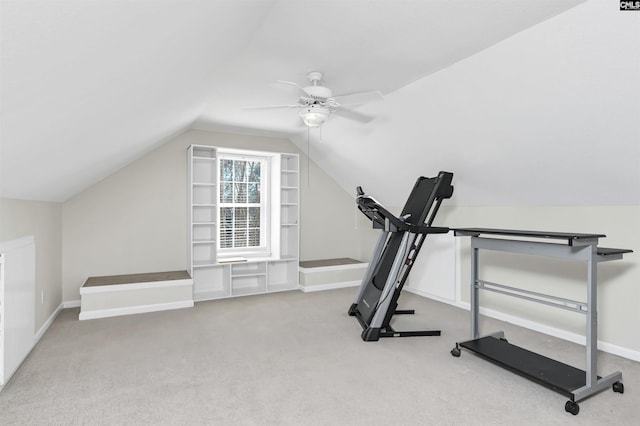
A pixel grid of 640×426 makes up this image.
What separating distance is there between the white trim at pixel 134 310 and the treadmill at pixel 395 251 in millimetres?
2210

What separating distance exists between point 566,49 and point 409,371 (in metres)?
2.48

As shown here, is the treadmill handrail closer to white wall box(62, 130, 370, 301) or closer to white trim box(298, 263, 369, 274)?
white trim box(298, 263, 369, 274)

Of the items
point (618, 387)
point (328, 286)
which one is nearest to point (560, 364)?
point (618, 387)

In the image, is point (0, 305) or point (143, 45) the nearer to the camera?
point (143, 45)

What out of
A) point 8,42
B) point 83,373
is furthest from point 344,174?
point 8,42

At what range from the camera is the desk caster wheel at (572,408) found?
2.19 metres

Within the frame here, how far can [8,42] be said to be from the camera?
1019mm

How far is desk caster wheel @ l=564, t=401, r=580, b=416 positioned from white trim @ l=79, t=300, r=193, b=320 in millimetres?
3920

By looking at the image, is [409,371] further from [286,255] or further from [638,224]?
[286,255]

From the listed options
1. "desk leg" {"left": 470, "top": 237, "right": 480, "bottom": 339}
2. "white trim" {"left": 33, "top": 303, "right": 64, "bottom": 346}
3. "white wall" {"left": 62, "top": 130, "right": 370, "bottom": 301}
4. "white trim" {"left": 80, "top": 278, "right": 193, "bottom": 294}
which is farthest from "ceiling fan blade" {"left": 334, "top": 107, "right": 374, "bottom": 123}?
"white trim" {"left": 33, "top": 303, "right": 64, "bottom": 346}

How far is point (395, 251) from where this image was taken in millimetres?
3941

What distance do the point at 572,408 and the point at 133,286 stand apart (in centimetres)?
431

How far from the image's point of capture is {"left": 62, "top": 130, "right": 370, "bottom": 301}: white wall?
4.52 meters

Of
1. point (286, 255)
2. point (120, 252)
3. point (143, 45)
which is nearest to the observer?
point (143, 45)
